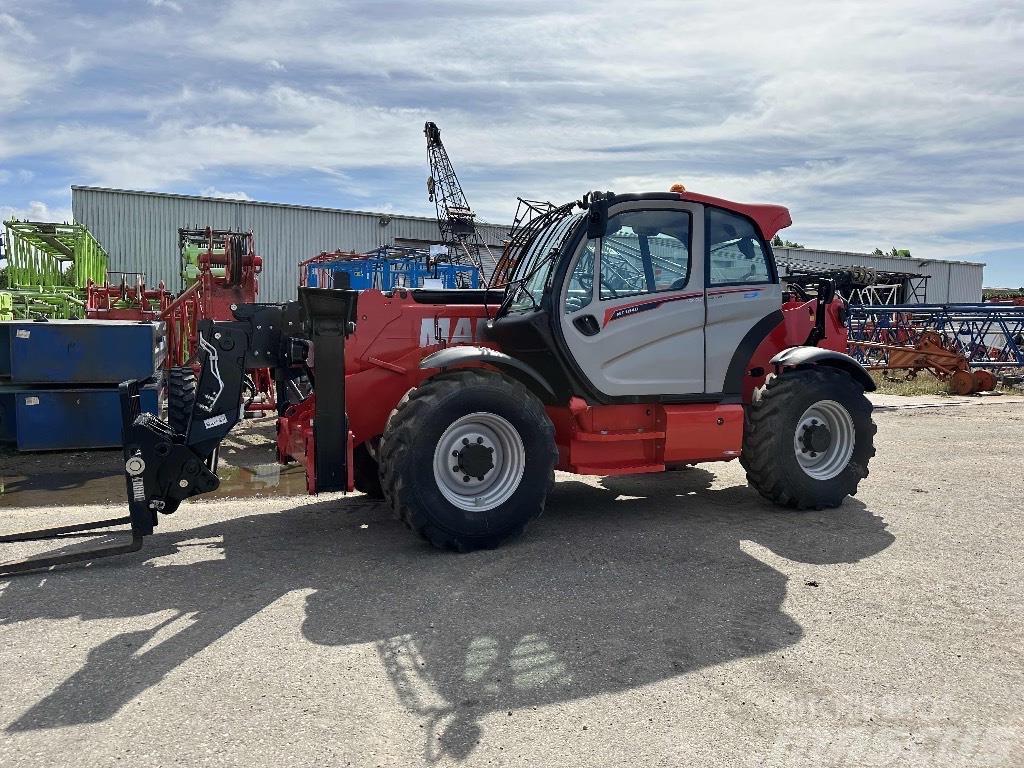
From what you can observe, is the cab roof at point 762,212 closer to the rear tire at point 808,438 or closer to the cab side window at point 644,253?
the cab side window at point 644,253

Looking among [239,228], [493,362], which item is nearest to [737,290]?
[493,362]

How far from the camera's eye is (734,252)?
6273 millimetres

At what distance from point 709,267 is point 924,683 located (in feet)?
11.2

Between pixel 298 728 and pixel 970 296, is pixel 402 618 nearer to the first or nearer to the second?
pixel 298 728

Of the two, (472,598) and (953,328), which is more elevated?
(953,328)

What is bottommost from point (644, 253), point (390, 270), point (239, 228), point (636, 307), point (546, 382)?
point (546, 382)

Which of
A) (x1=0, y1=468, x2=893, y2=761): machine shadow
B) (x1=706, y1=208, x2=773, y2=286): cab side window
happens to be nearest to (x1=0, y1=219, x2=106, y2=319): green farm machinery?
(x1=0, y1=468, x2=893, y2=761): machine shadow

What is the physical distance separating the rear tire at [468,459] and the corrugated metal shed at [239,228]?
25.1m

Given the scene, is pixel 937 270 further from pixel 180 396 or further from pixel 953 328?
pixel 180 396

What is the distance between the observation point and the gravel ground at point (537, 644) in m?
3.09

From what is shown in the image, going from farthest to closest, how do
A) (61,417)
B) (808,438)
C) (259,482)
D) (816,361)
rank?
(61,417), (259,482), (808,438), (816,361)

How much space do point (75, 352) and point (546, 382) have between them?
20.5 feet

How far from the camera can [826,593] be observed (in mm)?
4625

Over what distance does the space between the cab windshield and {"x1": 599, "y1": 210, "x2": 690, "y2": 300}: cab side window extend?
0.32m
